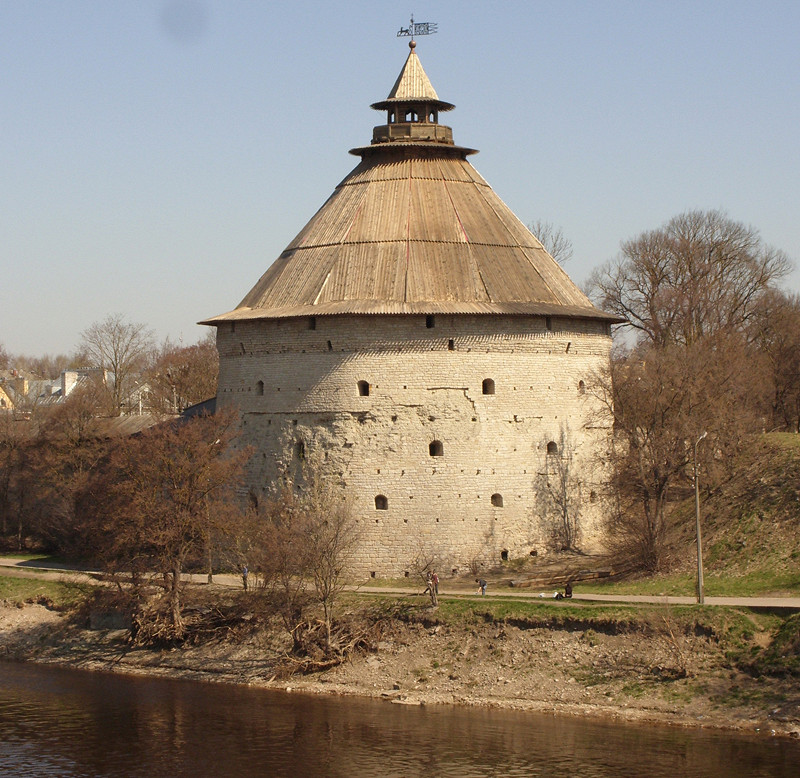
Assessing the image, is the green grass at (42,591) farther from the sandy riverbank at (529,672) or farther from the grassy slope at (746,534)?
the grassy slope at (746,534)

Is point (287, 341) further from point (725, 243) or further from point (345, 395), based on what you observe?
point (725, 243)

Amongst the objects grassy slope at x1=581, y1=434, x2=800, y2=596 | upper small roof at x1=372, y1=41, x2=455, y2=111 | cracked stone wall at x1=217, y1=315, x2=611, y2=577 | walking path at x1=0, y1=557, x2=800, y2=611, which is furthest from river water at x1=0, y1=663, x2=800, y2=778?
upper small roof at x1=372, y1=41, x2=455, y2=111

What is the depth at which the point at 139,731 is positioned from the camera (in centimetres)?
2873

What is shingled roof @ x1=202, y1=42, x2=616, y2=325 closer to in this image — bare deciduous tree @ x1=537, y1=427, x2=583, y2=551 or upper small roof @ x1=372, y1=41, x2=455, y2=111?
upper small roof @ x1=372, y1=41, x2=455, y2=111

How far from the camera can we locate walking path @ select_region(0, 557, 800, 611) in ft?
102

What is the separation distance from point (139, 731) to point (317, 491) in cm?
1097

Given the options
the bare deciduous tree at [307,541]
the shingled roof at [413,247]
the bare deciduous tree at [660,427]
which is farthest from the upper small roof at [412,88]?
the bare deciduous tree at [307,541]

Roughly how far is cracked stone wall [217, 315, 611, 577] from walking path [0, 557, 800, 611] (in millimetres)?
2071

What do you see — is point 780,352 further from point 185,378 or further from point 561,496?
point 185,378

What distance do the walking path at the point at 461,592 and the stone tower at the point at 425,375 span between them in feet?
6.93

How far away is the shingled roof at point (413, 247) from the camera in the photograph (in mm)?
38719

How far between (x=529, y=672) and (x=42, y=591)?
650 inches

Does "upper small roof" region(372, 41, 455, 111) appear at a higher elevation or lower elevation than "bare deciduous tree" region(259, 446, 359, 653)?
higher

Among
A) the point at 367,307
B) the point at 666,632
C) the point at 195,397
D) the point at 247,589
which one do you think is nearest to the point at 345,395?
the point at 367,307
